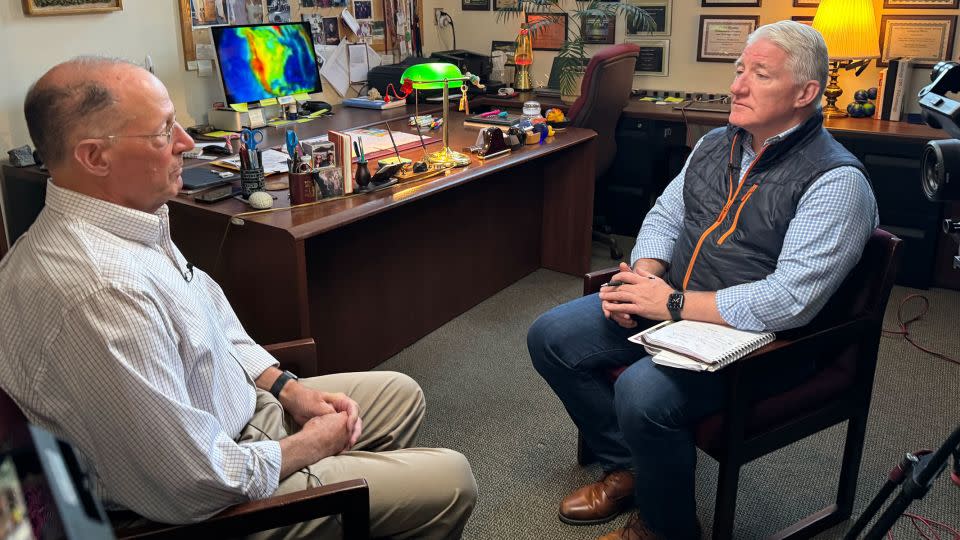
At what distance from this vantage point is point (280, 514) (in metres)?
1.25

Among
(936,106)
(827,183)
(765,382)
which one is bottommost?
(765,382)

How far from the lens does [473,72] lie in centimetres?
424

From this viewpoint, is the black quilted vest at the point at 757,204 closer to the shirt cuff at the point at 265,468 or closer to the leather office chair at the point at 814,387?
the leather office chair at the point at 814,387

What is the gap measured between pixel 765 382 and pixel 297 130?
2102 millimetres

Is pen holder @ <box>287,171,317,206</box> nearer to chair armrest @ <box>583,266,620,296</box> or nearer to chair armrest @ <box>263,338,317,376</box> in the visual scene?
chair armrest @ <box>263,338,317,376</box>

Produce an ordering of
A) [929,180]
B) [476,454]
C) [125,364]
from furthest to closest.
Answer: [476,454] < [929,180] < [125,364]

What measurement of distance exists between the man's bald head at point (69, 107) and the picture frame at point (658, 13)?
3.30m

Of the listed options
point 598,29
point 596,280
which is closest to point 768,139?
point 596,280

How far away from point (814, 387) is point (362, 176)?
1.34m

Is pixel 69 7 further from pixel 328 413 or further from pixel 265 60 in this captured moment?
pixel 328 413

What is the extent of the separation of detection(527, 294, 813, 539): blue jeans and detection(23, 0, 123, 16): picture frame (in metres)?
1.96

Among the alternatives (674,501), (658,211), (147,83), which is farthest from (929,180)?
(147,83)

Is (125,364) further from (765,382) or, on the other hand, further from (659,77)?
(659,77)

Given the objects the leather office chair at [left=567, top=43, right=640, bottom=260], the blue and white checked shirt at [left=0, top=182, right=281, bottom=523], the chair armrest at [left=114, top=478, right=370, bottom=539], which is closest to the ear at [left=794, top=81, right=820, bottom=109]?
the chair armrest at [left=114, top=478, right=370, bottom=539]
